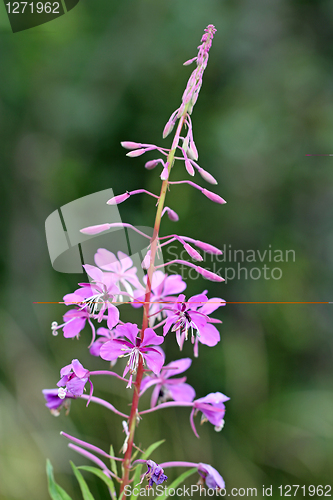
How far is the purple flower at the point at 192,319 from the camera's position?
1256 millimetres

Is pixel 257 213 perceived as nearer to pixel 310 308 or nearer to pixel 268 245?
Answer: pixel 268 245

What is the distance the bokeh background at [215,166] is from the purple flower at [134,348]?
2.13 metres

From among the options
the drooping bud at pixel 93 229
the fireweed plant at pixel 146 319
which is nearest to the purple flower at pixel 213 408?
the fireweed plant at pixel 146 319

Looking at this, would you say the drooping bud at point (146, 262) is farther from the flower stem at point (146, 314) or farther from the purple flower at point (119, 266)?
the purple flower at point (119, 266)

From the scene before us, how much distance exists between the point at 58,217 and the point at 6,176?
206cm

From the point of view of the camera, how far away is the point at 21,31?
3.36 meters

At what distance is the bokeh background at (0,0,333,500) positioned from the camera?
3.26 meters

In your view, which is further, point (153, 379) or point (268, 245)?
point (268, 245)

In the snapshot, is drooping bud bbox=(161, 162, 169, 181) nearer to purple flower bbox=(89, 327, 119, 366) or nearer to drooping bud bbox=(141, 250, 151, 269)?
drooping bud bbox=(141, 250, 151, 269)

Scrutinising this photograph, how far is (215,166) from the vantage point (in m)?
3.42

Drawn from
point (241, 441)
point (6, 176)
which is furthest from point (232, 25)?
point (241, 441)

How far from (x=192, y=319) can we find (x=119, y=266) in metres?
0.40

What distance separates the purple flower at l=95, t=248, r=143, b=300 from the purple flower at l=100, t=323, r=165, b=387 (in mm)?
251

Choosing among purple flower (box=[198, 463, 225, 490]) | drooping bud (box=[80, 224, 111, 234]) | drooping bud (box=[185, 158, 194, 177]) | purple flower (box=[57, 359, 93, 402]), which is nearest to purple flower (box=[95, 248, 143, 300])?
drooping bud (box=[80, 224, 111, 234])
